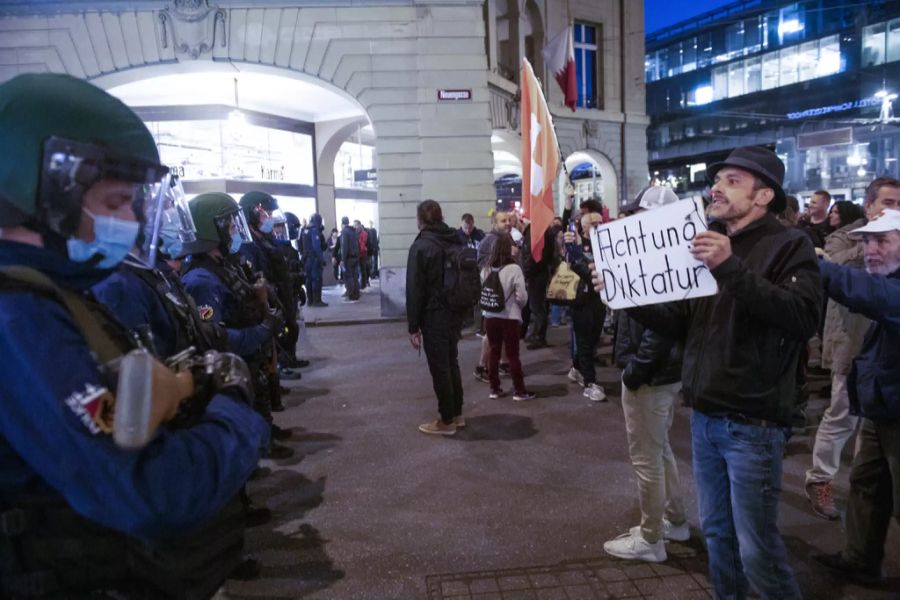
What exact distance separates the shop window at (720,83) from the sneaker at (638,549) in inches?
2035

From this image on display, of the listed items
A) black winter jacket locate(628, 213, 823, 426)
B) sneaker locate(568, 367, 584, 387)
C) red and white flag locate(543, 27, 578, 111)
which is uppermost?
red and white flag locate(543, 27, 578, 111)

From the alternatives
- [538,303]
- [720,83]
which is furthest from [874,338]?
[720,83]

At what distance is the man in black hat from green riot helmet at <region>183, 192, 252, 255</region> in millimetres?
3072

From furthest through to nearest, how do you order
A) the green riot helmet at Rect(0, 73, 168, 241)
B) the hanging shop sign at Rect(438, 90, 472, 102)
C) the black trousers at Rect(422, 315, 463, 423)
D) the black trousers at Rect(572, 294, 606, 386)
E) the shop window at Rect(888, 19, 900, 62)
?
1. the shop window at Rect(888, 19, 900, 62)
2. the hanging shop sign at Rect(438, 90, 472, 102)
3. the black trousers at Rect(572, 294, 606, 386)
4. the black trousers at Rect(422, 315, 463, 423)
5. the green riot helmet at Rect(0, 73, 168, 241)

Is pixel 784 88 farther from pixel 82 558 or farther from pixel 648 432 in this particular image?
pixel 82 558

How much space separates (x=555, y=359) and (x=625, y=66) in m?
18.1

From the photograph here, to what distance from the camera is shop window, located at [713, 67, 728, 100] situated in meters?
47.8

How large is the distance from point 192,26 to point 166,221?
12.0 meters

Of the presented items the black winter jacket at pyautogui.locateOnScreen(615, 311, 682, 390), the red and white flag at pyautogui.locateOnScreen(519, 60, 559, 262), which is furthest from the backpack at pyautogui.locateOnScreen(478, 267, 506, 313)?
the black winter jacket at pyautogui.locateOnScreen(615, 311, 682, 390)

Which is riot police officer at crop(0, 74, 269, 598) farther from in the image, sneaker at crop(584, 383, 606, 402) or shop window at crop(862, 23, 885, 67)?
shop window at crop(862, 23, 885, 67)

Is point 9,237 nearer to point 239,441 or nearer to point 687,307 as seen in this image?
point 239,441

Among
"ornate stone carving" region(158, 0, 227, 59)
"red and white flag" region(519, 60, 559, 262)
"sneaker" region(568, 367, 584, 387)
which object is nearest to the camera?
"red and white flag" region(519, 60, 559, 262)

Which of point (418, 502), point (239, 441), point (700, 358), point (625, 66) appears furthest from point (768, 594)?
point (625, 66)

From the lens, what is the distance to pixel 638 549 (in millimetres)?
3490
